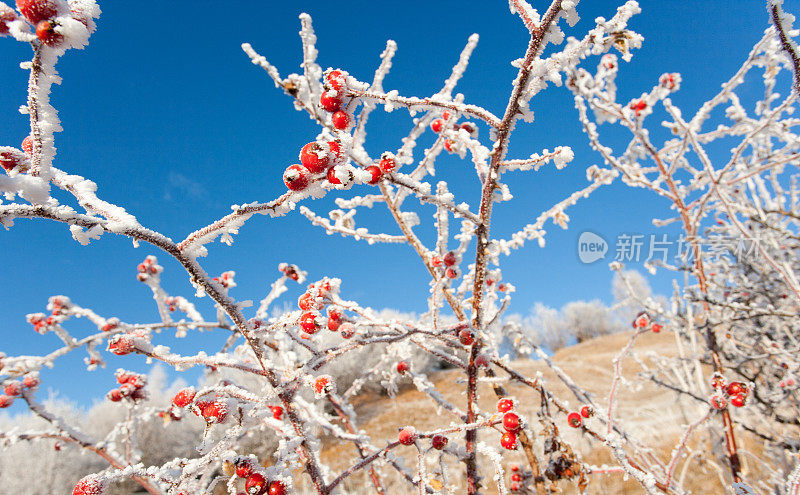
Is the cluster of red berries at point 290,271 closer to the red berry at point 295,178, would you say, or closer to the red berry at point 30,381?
the red berry at point 30,381

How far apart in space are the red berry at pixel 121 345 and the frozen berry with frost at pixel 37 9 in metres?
0.64

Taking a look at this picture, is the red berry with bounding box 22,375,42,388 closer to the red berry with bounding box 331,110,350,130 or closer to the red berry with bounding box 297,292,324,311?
the red berry with bounding box 297,292,324,311

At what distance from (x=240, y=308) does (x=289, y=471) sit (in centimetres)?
44

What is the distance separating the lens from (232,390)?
95 centimetres

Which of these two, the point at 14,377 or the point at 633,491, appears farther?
the point at 633,491

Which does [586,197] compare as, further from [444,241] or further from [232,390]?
[232,390]

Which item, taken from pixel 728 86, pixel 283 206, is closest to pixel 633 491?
pixel 728 86

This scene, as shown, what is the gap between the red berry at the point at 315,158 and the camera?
662 millimetres

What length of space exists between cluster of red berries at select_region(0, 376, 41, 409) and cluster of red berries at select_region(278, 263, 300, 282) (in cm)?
122

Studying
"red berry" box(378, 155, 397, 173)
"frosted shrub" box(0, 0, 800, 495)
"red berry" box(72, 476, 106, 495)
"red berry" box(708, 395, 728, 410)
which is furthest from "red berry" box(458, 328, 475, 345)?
"red berry" box(708, 395, 728, 410)

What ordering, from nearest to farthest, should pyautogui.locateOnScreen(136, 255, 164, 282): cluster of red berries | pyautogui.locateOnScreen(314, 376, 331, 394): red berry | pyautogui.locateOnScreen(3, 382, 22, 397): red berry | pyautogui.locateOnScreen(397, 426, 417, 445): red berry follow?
pyautogui.locateOnScreen(314, 376, 331, 394): red berry < pyautogui.locateOnScreen(397, 426, 417, 445): red berry < pyautogui.locateOnScreen(3, 382, 22, 397): red berry < pyautogui.locateOnScreen(136, 255, 164, 282): cluster of red berries

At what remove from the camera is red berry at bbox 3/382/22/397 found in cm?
169

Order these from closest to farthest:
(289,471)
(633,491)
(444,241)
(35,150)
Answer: (35,150) < (289,471) < (444,241) < (633,491)

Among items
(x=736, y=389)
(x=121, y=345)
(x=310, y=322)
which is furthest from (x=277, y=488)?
(x=736, y=389)
